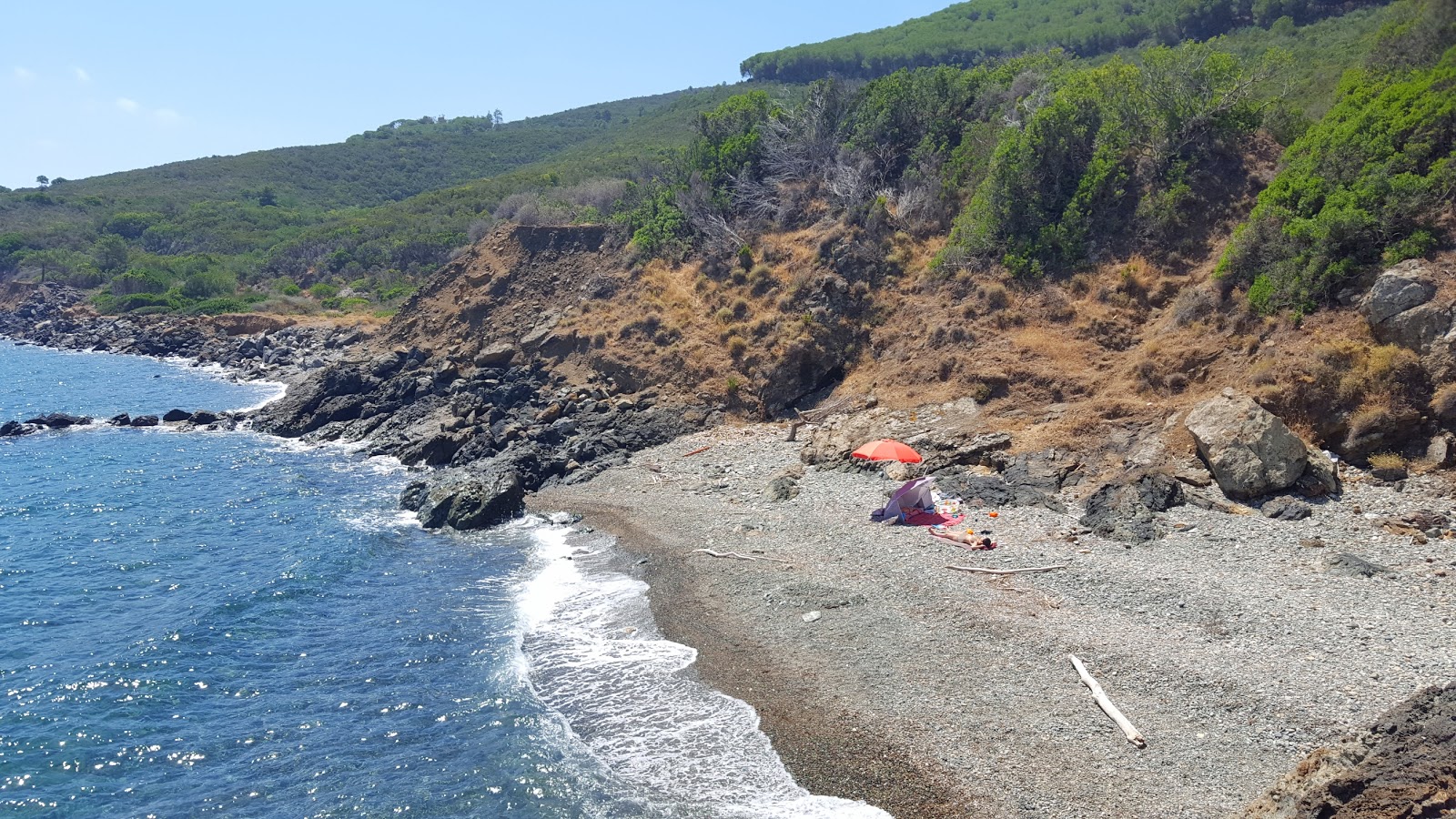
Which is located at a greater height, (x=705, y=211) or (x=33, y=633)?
(x=705, y=211)

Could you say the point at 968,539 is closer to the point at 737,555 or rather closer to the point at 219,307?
the point at 737,555

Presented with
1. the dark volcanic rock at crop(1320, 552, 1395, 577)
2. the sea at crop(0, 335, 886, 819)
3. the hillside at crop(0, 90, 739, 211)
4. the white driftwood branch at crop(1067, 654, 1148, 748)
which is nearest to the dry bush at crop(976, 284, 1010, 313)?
the dark volcanic rock at crop(1320, 552, 1395, 577)

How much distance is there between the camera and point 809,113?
40094 mm

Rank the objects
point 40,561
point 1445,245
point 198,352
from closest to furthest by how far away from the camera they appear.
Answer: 1. point 1445,245
2. point 40,561
3. point 198,352

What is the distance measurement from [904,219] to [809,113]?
963cm

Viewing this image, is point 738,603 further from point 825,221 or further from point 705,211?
point 705,211

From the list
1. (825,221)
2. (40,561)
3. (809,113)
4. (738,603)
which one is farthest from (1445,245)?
(40,561)

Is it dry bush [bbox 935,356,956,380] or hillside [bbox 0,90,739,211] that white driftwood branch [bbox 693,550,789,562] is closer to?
dry bush [bbox 935,356,956,380]

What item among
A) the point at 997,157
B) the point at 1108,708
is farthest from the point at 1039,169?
the point at 1108,708

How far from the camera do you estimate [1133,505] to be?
1841 cm

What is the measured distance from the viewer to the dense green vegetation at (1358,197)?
19641 mm

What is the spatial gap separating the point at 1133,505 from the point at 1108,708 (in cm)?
743

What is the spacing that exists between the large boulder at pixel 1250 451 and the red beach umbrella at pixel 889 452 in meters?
6.30

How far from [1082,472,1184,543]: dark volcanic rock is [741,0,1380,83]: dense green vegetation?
43.1m
